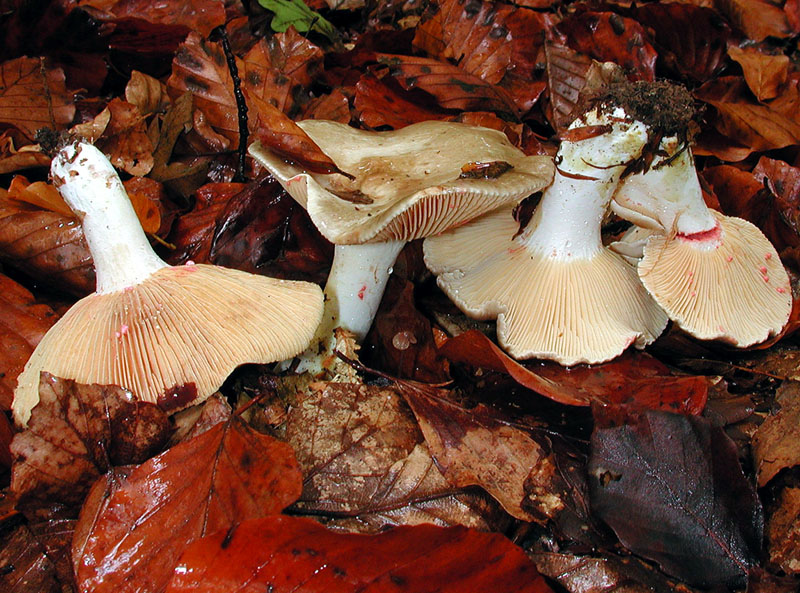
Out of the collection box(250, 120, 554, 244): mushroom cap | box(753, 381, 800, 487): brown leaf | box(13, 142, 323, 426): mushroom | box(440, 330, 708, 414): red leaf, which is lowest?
box(753, 381, 800, 487): brown leaf

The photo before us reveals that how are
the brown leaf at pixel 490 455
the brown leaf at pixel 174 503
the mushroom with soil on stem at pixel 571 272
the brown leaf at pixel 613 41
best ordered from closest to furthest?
1. the brown leaf at pixel 174 503
2. the brown leaf at pixel 490 455
3. the mushroom with soil on stem at pixel 571 272
4. the brown leaf at pixel 613 41

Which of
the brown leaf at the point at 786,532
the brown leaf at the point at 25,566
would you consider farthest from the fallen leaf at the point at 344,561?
the brown leaf at the point at 786,532

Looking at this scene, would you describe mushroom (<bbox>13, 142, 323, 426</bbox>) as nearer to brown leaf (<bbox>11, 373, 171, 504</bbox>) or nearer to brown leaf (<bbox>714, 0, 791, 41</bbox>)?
brown leaf (<bbox>11, 373, 171, 504</bbox>)

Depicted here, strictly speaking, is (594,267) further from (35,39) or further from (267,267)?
(35,39)

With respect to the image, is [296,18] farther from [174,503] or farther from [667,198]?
[174,503]

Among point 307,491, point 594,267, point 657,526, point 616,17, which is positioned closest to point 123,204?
point 307,491

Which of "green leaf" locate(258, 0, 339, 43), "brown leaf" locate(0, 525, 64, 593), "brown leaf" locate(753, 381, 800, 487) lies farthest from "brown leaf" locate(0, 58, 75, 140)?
"brown leaf" locate(753, 381, 800, 487)

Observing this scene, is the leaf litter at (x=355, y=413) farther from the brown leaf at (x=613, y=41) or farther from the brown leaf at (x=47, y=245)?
the brown leaf at (x=613, y=41)
